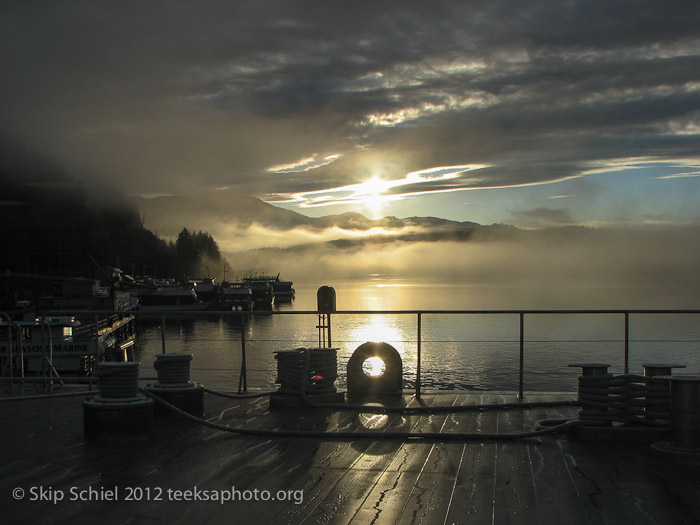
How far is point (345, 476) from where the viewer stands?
Answer: 4.56m

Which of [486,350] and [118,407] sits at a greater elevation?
[118,407]

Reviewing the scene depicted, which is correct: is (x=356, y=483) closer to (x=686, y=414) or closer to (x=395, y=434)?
(x=395, y=434)

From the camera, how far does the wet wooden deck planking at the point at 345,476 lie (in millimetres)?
3762

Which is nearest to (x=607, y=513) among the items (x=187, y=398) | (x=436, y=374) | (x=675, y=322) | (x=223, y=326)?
(x=187, y=398)

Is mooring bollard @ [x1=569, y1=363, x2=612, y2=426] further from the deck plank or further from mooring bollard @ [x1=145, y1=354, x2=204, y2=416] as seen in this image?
mooring bollard @ [x1=145, y1=354, x2=204, y2=416]

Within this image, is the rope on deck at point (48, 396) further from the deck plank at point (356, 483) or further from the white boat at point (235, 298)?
the white boat at point (235, 298)

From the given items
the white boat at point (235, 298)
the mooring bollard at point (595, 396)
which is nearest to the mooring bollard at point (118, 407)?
the mooring bollard at point (595, 396)

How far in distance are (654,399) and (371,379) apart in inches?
145

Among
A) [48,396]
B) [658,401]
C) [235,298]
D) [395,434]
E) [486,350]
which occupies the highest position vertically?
[658,401]

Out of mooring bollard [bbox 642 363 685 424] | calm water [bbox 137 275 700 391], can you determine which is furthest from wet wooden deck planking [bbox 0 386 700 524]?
calm water [bbox 137 275 700 391]

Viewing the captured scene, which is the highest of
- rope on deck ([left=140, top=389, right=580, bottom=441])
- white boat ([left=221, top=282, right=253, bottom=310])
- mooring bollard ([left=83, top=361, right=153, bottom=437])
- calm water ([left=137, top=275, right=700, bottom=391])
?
mooring bollard ([left=83, top=361, right=153, bottom=437])

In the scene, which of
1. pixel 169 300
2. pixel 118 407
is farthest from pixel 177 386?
pixel 169 300

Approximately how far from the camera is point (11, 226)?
9125 cm

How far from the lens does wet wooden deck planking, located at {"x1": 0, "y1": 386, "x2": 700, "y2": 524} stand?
376cm
